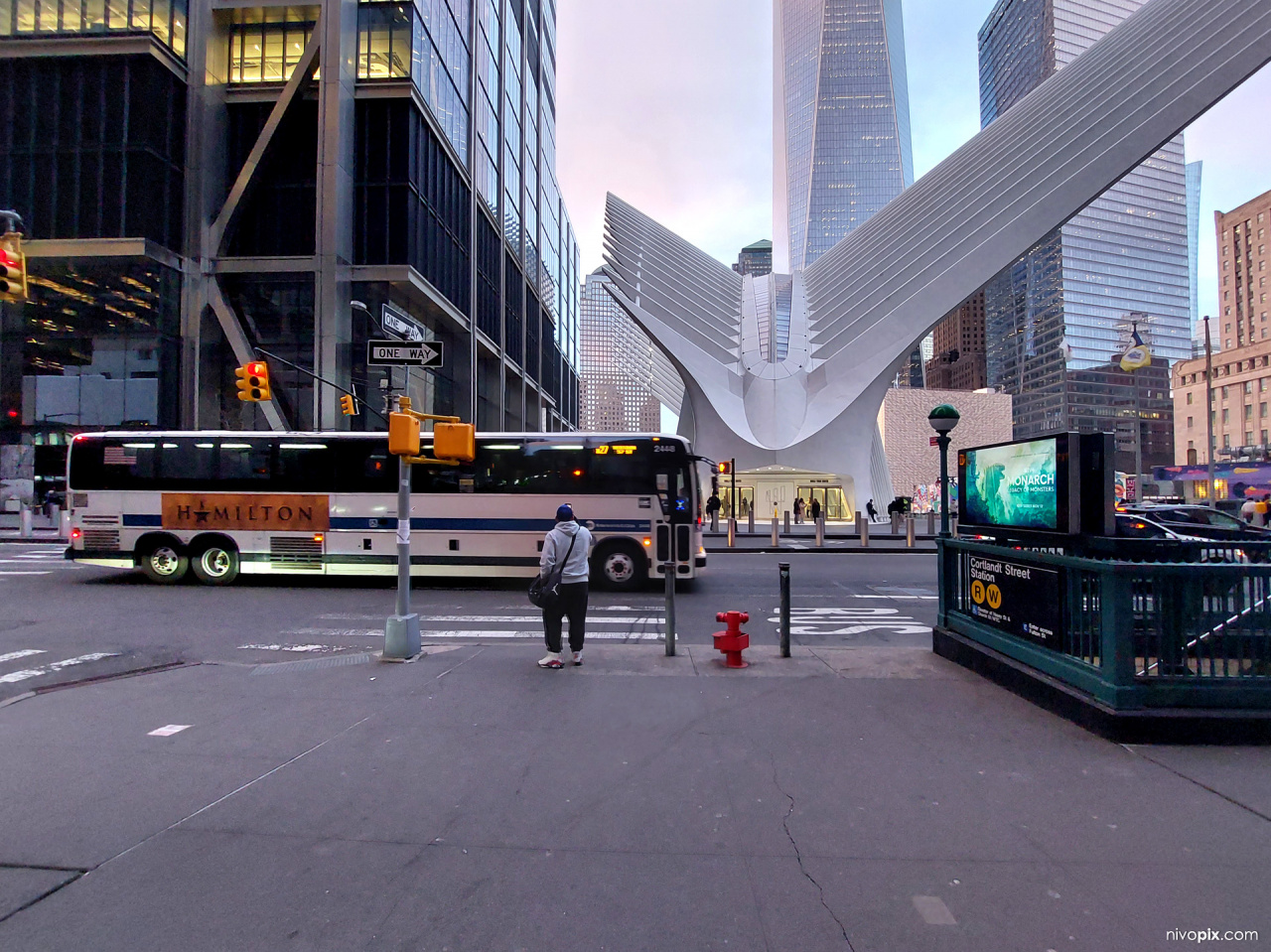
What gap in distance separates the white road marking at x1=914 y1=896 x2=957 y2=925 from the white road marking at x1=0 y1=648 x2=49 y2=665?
947cm

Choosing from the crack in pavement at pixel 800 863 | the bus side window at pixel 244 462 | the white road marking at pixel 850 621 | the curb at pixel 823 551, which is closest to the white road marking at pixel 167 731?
the crack in pavement at pixel 800 863

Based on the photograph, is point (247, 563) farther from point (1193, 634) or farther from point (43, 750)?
point (1193, 634)

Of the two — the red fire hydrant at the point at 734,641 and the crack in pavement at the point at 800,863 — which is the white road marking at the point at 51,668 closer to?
the red fire hydrant at the point at 734,641

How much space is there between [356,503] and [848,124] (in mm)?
193631

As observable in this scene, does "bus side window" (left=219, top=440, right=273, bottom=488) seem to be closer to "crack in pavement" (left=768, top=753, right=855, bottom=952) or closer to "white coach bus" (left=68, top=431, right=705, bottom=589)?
"white coach bus" (left=68, top=431, right=705, bottom=589)

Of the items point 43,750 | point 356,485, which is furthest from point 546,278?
point 43,750

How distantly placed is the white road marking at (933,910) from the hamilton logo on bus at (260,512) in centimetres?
1297

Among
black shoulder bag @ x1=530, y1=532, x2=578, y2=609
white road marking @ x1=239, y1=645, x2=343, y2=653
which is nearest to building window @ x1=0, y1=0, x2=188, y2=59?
white road marking @ x1=239, y1=645, x2=343, y2=653

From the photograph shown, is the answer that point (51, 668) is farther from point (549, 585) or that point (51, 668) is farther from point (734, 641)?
point (734, 641)

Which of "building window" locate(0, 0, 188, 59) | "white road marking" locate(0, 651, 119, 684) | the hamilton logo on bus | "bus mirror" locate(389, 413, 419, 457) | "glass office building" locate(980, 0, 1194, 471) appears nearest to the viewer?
"white road marking" locate(0, 651, 119, 684)

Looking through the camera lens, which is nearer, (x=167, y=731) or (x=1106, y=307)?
(x=167, y=731)

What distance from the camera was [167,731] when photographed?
201 inches

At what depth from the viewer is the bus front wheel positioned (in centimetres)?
1328

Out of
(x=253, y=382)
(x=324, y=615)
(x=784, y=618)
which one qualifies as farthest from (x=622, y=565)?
(x=253, y=382)
